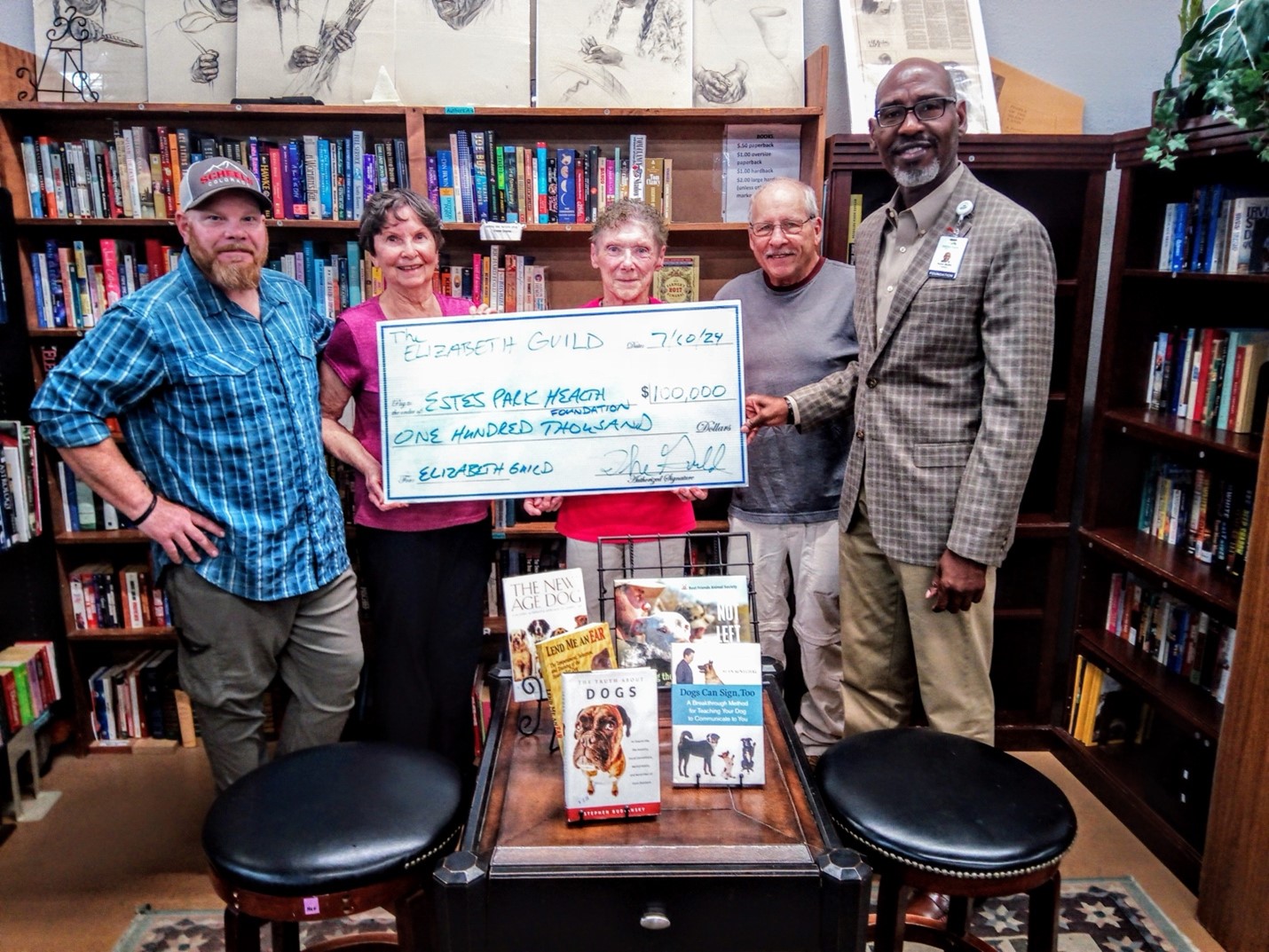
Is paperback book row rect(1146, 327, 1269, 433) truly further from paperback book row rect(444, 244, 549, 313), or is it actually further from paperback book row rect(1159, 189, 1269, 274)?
paperback book row rect(444, 244, 549, 313)

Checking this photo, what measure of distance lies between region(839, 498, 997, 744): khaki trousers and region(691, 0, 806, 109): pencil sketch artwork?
61.4 inches

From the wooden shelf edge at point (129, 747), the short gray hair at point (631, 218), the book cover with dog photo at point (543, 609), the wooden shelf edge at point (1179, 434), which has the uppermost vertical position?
the short gray hair at point (631, 218)

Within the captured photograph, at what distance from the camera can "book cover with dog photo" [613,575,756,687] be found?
1.53 meters

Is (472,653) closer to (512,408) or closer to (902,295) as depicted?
(512,408)

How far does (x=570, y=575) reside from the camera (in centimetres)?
152

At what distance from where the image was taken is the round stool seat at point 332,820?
124 centimetres

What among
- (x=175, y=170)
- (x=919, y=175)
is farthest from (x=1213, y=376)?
(x=175, y=170)

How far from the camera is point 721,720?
1310mm

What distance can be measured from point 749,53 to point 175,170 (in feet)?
6.10

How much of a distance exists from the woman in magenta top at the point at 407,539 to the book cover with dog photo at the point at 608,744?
0.99m

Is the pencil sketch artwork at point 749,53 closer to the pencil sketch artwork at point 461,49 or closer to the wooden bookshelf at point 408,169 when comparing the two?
the wooden bookshelf at point 408,169

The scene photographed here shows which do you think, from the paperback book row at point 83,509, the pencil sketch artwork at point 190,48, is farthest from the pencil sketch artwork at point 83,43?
the paperback book row at point 83,509

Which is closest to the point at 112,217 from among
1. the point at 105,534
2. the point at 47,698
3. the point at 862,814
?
the point at 105,534

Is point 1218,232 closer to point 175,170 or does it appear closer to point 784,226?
point 784,226
